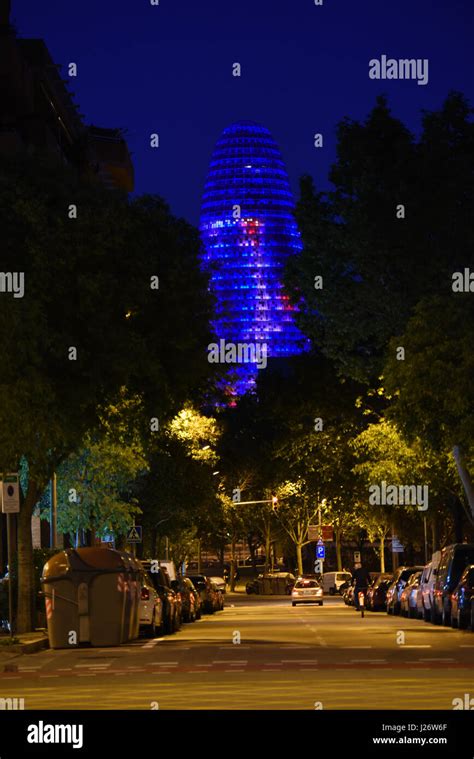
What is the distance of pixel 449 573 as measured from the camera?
4222 centimetres

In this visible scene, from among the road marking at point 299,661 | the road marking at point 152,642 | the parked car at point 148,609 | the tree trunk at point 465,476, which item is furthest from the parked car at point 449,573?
the road marking at point 299,661

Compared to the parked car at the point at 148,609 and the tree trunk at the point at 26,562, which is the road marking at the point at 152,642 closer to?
the parked car at the point at 148,609

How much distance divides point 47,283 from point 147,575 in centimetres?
774

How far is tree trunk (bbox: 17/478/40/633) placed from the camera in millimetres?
37500

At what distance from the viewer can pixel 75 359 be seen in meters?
34.7

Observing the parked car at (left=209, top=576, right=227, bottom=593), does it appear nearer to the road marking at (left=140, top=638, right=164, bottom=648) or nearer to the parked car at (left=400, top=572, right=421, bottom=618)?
the parked car at (left=400, top=572, right=421, bottom=618)

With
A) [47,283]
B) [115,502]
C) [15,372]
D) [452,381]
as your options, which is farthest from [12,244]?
[115,502]

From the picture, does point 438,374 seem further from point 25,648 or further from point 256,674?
point 256,674

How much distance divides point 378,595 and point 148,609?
26115 millimetres

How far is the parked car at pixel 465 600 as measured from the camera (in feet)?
122

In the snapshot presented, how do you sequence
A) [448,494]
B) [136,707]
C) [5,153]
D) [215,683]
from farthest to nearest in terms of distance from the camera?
[448,494], [5,153], [215,683], [136,707]

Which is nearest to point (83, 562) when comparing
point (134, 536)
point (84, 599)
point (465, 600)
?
point (84, 599)

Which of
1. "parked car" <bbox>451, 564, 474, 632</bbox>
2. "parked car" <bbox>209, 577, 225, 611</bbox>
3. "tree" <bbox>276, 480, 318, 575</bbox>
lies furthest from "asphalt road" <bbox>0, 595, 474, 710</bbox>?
"tree" <bbox>276, 480, 318, 575</bbox>

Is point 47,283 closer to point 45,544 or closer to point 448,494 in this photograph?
point 448,494
